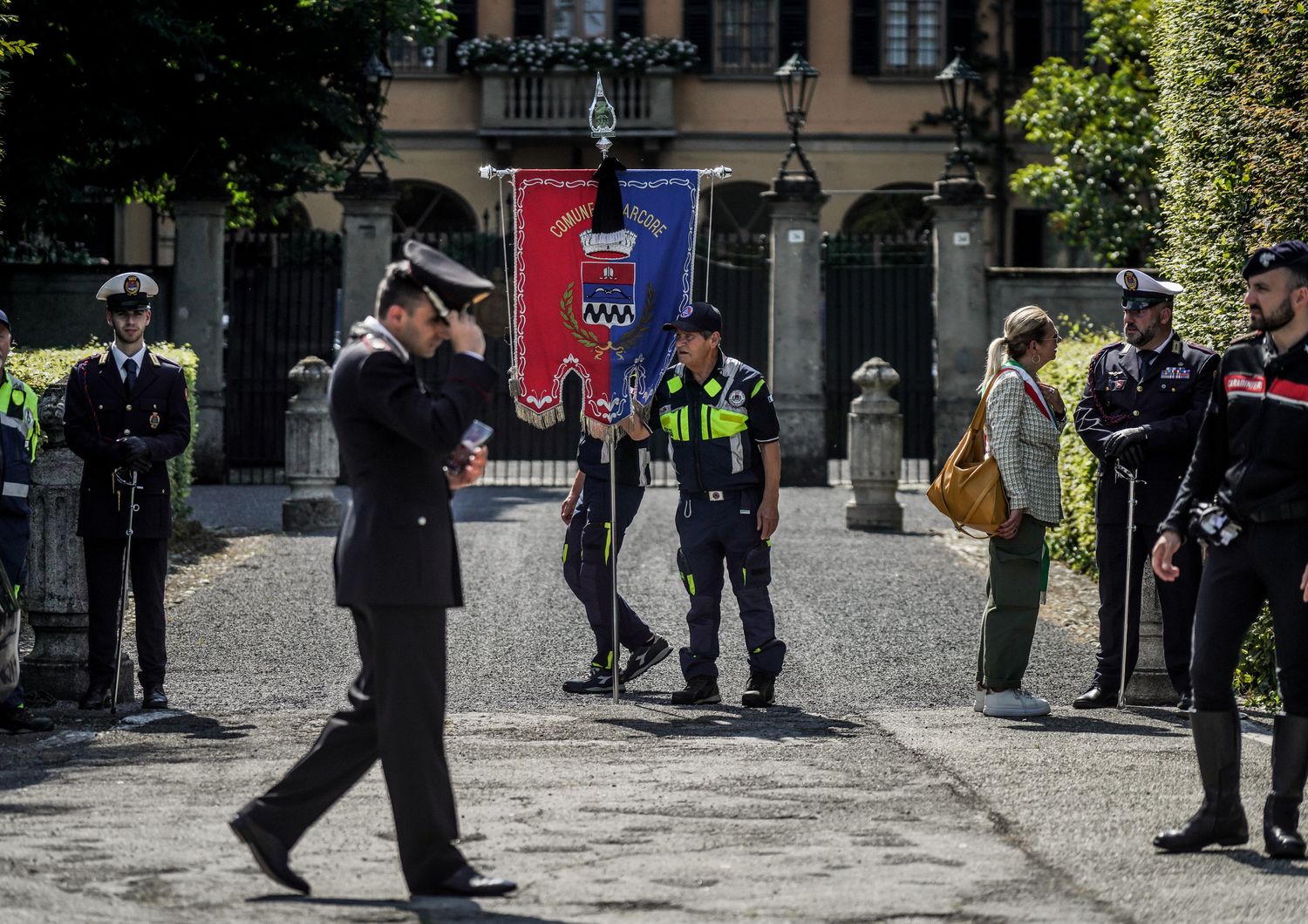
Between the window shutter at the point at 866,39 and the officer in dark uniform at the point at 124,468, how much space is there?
2556cm

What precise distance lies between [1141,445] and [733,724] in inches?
87.9

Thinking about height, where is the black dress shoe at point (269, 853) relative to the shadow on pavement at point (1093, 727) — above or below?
above

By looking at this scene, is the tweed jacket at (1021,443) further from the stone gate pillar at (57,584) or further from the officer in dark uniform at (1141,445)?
the stone gate pillar at (57,584)

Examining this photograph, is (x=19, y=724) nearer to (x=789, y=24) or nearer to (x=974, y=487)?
(x=974, y=487)

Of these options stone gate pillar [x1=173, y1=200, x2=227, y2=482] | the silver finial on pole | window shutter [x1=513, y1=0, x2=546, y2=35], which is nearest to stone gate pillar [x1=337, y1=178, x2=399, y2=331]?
stone gate pillar [x1=173, y1=200, x2=227, y2=482]

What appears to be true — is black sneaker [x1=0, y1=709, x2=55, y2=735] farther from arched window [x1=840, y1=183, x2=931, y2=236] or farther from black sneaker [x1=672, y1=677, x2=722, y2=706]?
arched window [x1=840, y1=183, x2=931, y2=236]

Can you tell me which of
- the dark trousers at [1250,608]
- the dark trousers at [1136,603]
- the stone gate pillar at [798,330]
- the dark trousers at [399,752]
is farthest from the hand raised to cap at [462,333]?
the stone gate pillar at [798,330]

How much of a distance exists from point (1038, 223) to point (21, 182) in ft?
67.3

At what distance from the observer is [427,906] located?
17.3 ft

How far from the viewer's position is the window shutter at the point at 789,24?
32656 millimetres

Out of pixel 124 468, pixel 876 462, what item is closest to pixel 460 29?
pixel 876 462

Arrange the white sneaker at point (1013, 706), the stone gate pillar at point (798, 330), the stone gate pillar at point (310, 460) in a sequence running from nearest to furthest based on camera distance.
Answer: the white sneaker at point (1013, 706), the stone gate pillar at point (310, 460), the stone gate pillar at point (798, 330)

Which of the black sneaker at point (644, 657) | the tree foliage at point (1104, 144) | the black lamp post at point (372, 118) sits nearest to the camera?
the black sneaker at point (644, 657)

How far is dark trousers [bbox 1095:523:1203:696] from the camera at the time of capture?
8.48 m
